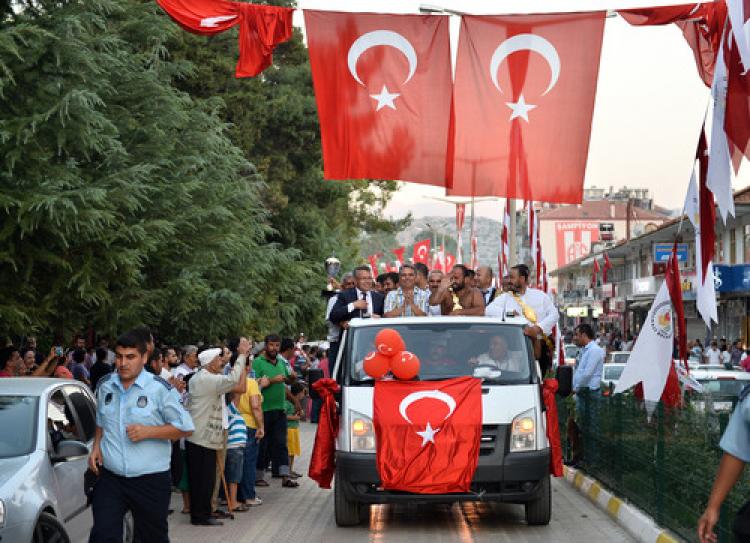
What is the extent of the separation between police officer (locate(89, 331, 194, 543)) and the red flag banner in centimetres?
705

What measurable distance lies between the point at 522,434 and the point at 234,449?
3.36 m

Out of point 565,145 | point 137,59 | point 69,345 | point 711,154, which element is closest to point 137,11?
point 137,59

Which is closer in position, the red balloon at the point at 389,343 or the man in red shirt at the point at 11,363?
the red balloon at the point at 389,343

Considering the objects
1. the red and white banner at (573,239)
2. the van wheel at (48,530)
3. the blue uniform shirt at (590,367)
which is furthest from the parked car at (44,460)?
the red and white banner at (573,239)

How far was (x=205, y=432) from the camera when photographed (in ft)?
42.8

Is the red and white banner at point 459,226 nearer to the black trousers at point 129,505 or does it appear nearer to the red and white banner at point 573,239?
the black trousers at point 129,505

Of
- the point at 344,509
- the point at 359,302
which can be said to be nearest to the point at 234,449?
the point at 344,509

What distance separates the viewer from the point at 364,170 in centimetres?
1487

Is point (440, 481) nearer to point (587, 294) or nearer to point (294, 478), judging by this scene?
point (294, 478)

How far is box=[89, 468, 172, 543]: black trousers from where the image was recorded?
7586mm

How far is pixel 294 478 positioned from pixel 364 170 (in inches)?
183

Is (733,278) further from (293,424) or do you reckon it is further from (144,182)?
(293,424)

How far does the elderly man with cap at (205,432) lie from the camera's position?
12961 millimetres

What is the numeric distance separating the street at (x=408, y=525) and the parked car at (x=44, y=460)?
239 cm
